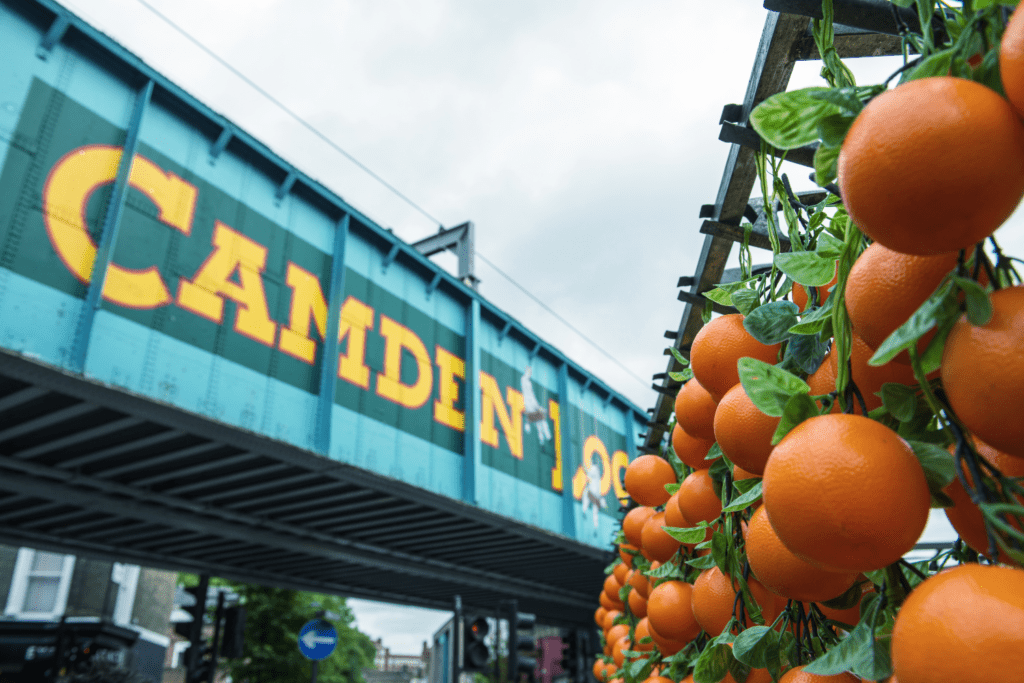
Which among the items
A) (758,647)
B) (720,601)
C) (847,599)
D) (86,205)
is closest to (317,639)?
(86,205)

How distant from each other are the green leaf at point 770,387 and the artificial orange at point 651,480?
4.88ft

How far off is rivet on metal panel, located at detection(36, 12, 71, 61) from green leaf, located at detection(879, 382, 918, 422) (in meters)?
9.77

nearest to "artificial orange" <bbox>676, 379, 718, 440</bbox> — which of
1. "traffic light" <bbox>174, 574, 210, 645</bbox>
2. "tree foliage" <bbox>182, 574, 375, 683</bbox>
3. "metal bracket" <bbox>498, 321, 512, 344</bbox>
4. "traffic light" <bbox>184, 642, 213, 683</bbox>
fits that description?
"traffic light" <bbox>174, 574, 210, 645</bbox>

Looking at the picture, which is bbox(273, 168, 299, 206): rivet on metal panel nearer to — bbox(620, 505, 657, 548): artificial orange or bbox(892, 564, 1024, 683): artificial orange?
bbox(620, 505, 657, 548): artificial orange

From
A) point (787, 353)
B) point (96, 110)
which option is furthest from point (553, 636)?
point (787, 353)

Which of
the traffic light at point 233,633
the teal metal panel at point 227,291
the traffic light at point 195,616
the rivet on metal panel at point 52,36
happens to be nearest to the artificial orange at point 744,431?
the teal metal panel at point 227,291

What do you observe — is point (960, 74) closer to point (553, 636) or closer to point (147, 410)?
point (147, 410)

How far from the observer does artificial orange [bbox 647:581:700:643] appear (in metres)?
1.58

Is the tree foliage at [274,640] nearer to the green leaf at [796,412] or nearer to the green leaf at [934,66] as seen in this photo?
the green leaf at [796,412]

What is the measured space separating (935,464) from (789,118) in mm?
433

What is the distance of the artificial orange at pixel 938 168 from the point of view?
22.9 inches

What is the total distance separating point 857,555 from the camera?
64 centimetres

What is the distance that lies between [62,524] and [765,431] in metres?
13.3

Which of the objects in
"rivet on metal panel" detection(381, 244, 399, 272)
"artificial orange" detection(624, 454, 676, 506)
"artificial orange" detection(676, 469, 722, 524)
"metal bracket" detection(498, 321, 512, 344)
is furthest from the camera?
"metal bracket" detection(498, 321, 512, 344)
